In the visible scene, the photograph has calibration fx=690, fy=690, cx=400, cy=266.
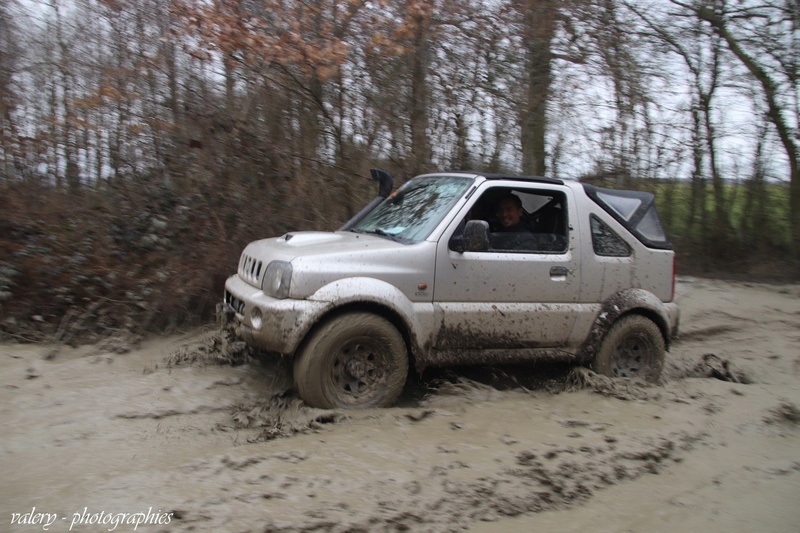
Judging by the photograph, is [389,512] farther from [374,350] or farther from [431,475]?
[374,350]

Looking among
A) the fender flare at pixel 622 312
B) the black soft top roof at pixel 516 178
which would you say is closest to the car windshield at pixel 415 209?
the black soft top roof at pixel 516 178

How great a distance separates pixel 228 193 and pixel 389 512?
560 centimetres

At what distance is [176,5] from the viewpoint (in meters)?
8.70

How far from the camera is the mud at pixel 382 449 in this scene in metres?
3.54

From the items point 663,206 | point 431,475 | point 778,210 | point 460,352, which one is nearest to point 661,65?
point 663,206

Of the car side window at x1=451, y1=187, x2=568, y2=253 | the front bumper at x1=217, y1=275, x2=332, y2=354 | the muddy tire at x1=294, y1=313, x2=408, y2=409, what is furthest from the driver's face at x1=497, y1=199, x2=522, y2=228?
the front bumper at x1=217, y1=275, x2=332, y2=354

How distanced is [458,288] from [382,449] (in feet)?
5.05

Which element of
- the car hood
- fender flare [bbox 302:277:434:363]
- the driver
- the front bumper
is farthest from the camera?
the driver

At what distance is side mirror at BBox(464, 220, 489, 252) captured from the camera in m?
5.23

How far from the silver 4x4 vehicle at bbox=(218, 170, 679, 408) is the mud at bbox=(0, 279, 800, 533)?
0.34 meters

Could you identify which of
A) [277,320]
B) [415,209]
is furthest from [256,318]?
[415,209]

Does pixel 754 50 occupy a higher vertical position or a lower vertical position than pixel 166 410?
higher

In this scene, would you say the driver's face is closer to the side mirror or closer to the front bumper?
the side mirror

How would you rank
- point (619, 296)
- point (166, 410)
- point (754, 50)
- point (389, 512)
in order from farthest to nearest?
point (754, 50)
point (619, 296)
point (166, 410)
point (389, 512)
